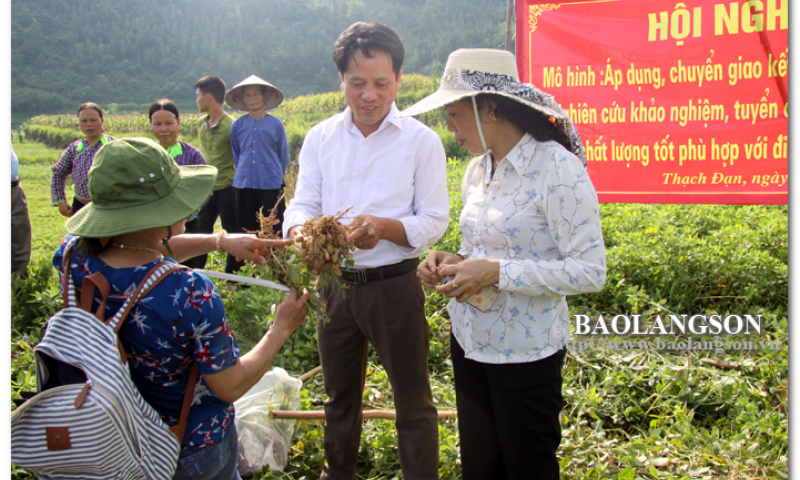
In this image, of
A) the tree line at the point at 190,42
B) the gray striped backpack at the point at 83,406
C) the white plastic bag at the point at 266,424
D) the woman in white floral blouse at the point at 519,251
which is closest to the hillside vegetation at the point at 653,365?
the white plastic bag at the point at 266,424

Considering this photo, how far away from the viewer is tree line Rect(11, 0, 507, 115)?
4069 cm

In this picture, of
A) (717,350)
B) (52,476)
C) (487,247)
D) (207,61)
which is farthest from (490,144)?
(207,61)

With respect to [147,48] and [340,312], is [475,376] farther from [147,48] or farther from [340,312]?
[147,48]

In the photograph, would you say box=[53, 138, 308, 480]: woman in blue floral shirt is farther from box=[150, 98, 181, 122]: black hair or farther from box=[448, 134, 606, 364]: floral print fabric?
box=[150, 98, 181, 122]: black hair

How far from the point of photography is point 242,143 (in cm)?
489

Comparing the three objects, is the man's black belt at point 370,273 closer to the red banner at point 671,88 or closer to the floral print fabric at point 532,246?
the floral print fabric at point 532,246

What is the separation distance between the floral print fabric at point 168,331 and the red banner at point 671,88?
120 inches

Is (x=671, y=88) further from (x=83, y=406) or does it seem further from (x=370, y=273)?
(x=83, y=406)

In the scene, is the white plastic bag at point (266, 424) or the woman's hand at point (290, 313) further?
the white plastic bag at point (266, 424)

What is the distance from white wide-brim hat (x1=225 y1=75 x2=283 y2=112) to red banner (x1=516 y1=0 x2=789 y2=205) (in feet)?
8.66

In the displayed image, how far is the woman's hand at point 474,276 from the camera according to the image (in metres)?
1.54

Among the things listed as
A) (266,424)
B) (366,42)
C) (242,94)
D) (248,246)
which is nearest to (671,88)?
(366,42)

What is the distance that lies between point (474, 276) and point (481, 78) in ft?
2.09

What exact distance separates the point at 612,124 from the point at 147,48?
51.7 meters
